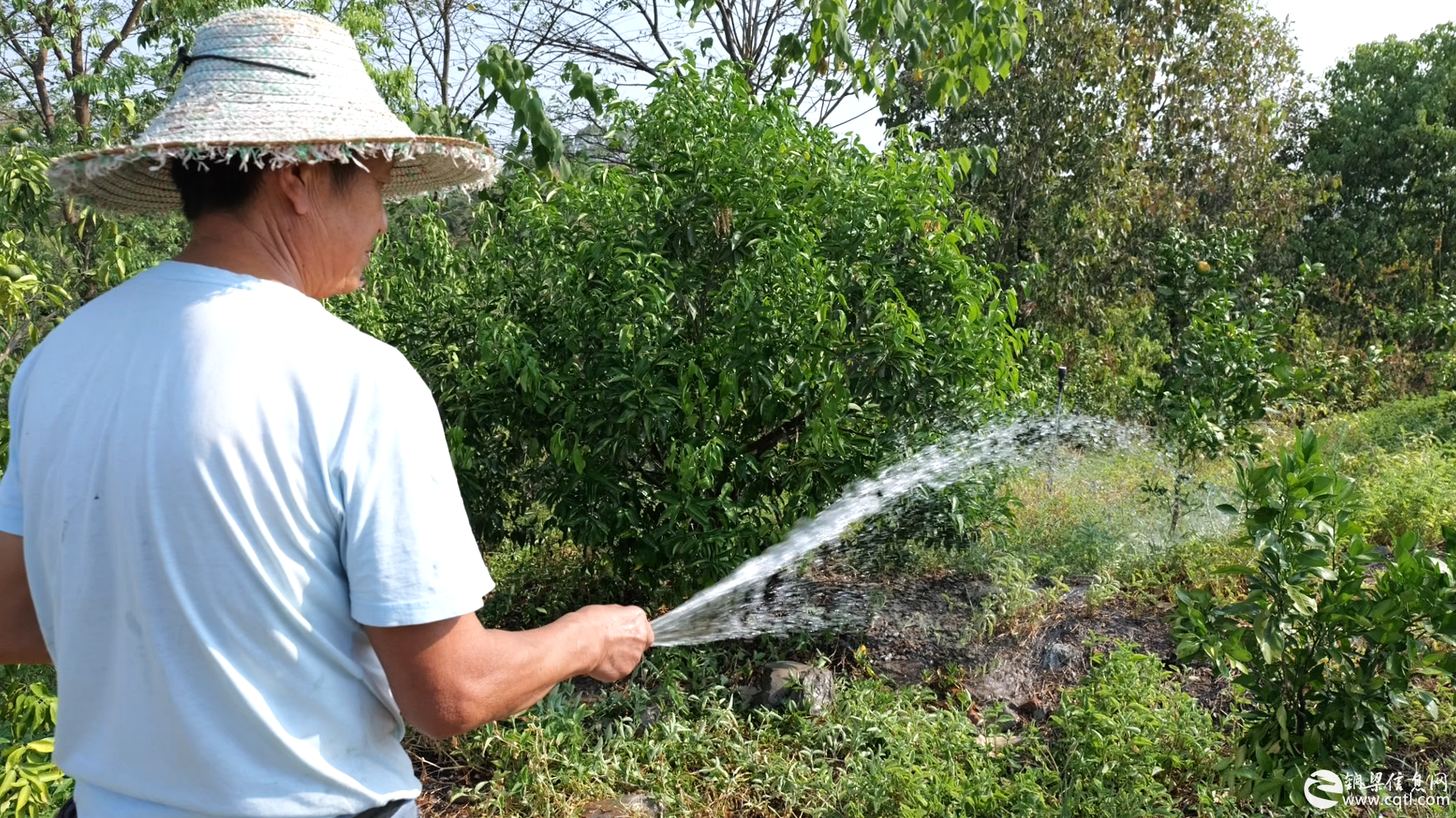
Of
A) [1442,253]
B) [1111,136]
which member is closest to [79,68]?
[1111,136]

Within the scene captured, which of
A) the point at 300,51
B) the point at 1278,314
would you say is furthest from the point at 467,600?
the point at 1278,314

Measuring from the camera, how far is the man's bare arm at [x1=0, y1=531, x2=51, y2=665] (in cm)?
128

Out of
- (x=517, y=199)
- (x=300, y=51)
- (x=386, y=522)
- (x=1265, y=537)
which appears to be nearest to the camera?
(x=386, y=522)

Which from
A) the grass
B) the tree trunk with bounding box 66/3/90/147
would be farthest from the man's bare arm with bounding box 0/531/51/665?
the tree trunk with bounding box 66/3/90/147

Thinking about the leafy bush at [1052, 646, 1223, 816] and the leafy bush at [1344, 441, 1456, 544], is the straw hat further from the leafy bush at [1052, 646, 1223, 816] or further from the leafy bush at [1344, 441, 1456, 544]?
the leafy bush at [1344, 441, 1456, 544]

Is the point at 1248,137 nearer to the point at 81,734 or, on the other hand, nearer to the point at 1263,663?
the point at 1263,663

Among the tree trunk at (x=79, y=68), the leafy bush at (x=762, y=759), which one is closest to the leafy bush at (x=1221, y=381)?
the leafy bush at (x=762, y=759)

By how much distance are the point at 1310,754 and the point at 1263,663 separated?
238mm

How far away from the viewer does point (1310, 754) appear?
2611 millimetres

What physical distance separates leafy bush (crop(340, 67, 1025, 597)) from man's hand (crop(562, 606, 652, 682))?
2024 millimetres

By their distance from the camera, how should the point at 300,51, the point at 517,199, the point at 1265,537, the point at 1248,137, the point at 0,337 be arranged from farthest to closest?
the point at 1248,137 → the point at 0,337 → the point at 517,199 → the point at 1265,537 → the point at 300,51

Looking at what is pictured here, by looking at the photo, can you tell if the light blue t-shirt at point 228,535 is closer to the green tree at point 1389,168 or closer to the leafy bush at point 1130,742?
the leafy bush at point 1130,742

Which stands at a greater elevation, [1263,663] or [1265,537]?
[1265,537]

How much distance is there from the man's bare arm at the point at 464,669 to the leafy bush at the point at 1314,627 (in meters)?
1.95
